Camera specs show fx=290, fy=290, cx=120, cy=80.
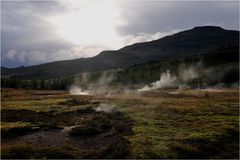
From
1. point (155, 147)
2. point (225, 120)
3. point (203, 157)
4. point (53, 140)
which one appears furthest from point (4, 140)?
point (225, 120)

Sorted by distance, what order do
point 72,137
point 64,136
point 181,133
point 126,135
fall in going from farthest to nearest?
point 64,136
point 72,137
point 181,133
point 126,135

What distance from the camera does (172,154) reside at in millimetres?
34688

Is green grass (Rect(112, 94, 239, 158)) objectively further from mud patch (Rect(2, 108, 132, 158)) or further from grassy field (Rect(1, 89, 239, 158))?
mud patch (Rect(2, 108, 132, 158))

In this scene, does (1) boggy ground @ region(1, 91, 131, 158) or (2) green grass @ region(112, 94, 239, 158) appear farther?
(1) boggy ground @ region(1, 91, 131, 158)

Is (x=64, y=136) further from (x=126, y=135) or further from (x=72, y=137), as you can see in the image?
(x=126, y=135)

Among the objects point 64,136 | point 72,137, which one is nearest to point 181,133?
point 72,137

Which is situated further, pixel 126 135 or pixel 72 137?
pixel 72 137

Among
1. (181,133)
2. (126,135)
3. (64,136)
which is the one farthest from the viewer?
(64,136)

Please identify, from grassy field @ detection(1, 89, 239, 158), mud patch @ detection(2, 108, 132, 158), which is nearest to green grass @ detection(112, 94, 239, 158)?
grassy field @ detection(1, 89, 239, 158)

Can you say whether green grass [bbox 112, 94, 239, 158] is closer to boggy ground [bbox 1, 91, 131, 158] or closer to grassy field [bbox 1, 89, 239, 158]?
grassy field [bbox 1, 89, 239, 158]

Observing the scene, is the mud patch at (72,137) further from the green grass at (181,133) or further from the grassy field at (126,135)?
the green grass at (181,133)

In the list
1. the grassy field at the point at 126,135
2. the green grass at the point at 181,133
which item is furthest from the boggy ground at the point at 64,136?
the green grass at the point at 181,133

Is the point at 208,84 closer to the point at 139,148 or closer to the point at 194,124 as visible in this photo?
the point at 194,124

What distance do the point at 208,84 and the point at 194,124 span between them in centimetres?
14022
